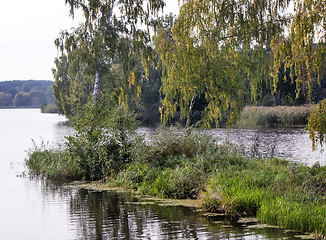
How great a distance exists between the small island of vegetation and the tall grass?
21694 millimetres

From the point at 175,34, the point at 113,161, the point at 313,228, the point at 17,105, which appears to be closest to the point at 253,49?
the point at 175,34

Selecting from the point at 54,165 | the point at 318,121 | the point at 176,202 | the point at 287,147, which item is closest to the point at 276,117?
the point at 287,147

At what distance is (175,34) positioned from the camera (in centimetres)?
1570

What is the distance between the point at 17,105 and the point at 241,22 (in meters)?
146

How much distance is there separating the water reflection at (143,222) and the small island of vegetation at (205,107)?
543mm

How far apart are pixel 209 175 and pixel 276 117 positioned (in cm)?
3103

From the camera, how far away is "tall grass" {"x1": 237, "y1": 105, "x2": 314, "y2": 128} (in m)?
40.0

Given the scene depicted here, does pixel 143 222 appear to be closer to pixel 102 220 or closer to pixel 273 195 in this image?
pixel 102 220

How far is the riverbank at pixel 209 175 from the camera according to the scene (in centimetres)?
866

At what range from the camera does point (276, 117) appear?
1612 inches

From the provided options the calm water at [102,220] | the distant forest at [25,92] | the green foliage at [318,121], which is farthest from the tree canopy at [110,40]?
the distant forest at [25,92]

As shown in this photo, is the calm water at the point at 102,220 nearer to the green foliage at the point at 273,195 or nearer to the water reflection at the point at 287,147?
the green foliage at the point at 273,195

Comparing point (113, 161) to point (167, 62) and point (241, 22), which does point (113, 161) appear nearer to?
point (167, 62)

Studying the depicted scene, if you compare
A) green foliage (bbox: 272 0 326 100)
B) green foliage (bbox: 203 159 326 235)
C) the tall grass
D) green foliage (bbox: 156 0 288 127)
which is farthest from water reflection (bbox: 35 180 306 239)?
the tall grass
